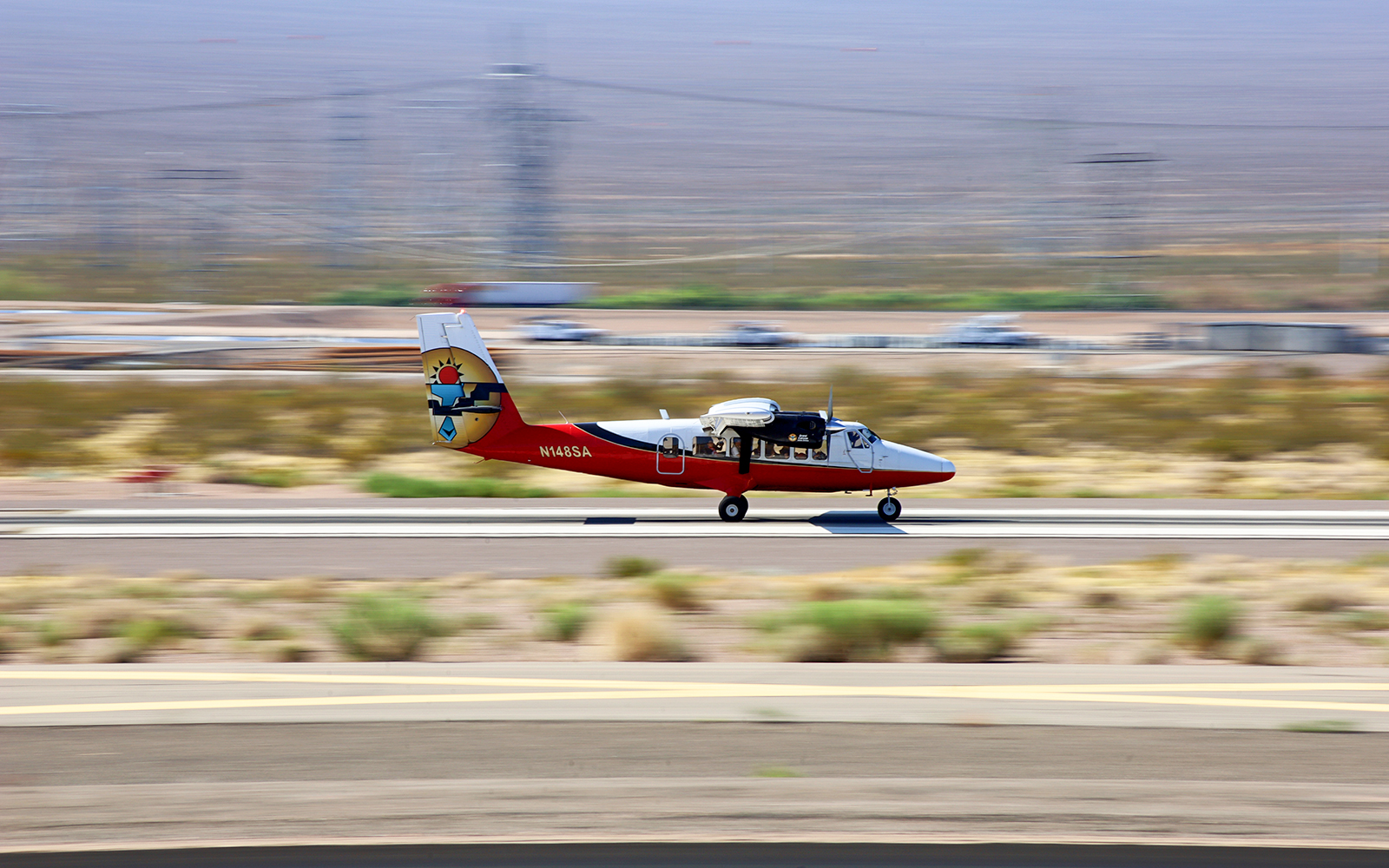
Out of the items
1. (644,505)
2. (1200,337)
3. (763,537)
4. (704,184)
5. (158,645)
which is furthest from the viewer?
(704,184)

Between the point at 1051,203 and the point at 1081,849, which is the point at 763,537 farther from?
the point at 1051,203

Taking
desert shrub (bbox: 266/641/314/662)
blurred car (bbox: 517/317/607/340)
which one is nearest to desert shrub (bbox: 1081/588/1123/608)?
desert shrub (bbox: 266/641/314/662)

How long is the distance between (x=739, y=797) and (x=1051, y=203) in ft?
437

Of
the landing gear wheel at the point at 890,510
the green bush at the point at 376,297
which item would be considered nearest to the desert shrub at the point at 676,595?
the landing gear wheel at the point at 890,510

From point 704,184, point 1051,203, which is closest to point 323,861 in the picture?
point 1051,203

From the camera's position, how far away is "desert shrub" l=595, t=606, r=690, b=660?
13.0 meters

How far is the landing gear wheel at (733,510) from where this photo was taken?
2334 centimetres

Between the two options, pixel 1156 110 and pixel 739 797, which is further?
pixel 1156 110

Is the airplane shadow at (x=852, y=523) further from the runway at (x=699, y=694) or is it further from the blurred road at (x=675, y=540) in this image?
the runway at (x=699, y=694)

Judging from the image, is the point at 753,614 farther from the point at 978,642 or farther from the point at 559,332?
the point at 559,332

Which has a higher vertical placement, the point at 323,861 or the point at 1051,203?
the point at 1051,203

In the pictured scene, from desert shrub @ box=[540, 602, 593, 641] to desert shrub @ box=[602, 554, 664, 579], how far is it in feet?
10.4

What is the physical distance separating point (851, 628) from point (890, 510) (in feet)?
33.1

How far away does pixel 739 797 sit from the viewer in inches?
341
